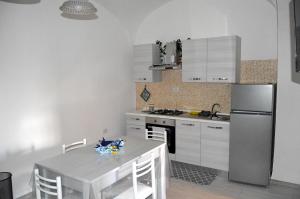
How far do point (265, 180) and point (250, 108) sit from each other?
1.00 meters

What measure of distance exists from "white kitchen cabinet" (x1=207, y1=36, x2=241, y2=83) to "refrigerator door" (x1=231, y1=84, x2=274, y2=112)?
16.7 inches

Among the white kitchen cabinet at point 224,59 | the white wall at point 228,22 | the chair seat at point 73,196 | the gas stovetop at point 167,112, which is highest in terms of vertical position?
the white wall at point 228,22

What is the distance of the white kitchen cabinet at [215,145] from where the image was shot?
361cm

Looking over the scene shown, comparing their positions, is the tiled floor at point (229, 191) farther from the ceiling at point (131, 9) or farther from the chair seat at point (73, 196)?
the ceiling at point (131, 9)

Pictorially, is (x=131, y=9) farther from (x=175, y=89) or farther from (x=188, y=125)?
(x=188, y=125)

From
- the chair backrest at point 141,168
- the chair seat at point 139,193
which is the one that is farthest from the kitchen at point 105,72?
the chair backrest at point 141,168

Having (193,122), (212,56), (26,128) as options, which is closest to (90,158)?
(26,128)

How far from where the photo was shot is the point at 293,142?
3.20 metres

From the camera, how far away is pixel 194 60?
4.02m

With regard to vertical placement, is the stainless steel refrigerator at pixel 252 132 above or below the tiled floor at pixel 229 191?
above

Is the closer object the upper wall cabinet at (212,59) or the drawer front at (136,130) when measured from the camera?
the upper wall cabinet at (212,59)

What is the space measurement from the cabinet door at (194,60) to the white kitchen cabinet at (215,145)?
828mm

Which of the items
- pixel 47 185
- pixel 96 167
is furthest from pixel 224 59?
pixel 47 185

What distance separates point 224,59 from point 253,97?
0.80 m
